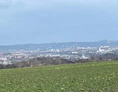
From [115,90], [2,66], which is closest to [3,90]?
[115,90]

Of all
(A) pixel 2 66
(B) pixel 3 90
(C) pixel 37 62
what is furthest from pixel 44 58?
(B) pixel 3 90

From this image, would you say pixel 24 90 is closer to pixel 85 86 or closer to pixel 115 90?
pixel 85 86

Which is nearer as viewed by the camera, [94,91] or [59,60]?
[94,91]

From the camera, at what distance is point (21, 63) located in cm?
10200

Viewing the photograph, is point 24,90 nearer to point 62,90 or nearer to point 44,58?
point 62,90

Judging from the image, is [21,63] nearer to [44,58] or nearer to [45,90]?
[44,58]

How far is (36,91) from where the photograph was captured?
23.3 m

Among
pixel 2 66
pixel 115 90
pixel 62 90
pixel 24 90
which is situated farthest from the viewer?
pixel 2 66

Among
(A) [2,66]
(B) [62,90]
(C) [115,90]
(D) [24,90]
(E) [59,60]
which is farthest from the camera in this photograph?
(E) [59,60]

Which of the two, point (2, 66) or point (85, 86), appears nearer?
point (85, 86)

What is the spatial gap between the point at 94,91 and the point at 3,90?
24.2 feet

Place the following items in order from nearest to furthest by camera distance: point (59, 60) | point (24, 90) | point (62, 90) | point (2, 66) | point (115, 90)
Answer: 1. point (115, 90)
2. point (62, 90)
3. point (24, 90)
4. point (2, 66)
5. point (59, 60)

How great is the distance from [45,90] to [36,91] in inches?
22.8

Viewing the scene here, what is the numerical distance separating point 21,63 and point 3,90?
3016 inches
